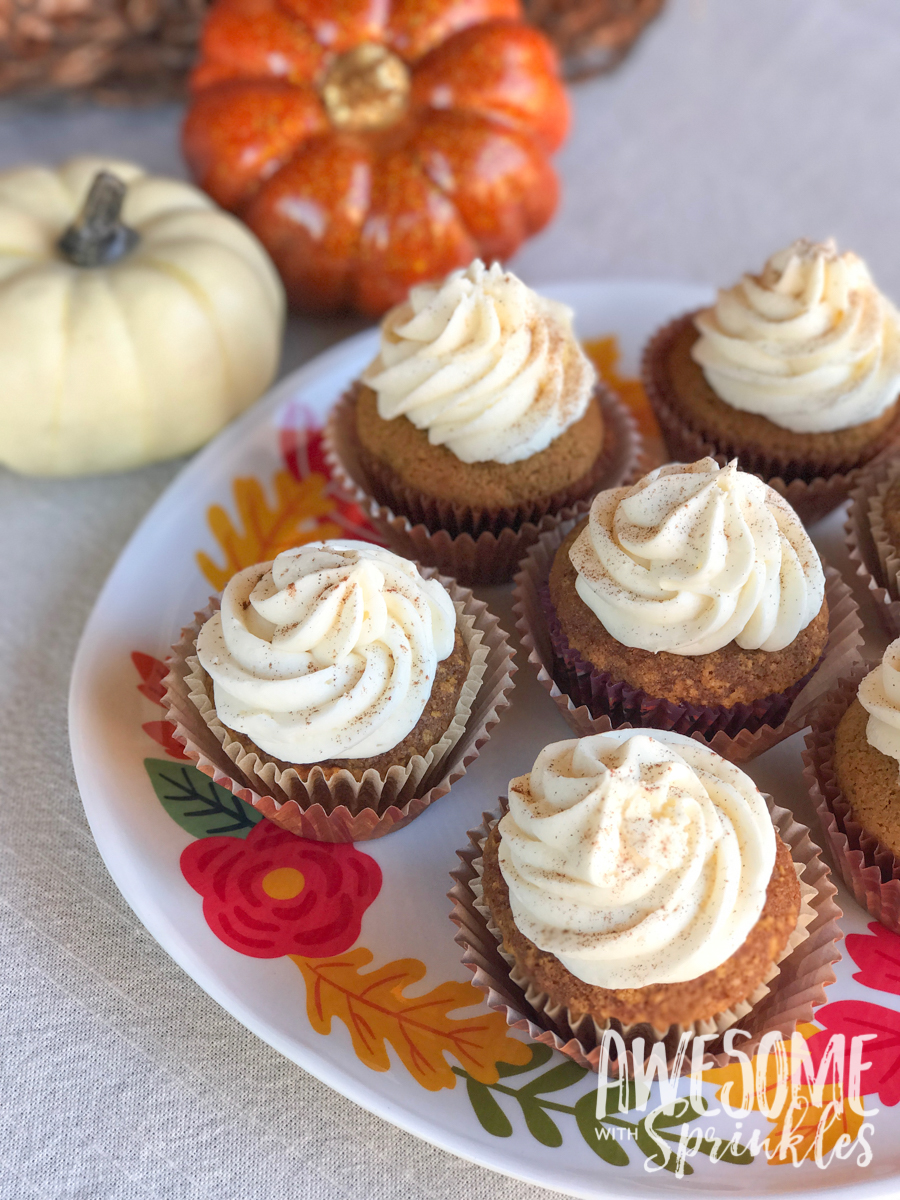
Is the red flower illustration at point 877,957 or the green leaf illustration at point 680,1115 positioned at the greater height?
the green leaf illustration at point 680,1115

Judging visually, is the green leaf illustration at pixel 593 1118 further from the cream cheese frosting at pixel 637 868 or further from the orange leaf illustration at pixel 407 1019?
the cream cheese frosting at pixel 637 868

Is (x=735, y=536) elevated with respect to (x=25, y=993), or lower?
elevated

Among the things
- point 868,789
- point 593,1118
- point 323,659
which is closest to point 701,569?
point 868,789

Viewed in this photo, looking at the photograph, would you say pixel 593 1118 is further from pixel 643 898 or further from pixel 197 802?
pixel 197 802

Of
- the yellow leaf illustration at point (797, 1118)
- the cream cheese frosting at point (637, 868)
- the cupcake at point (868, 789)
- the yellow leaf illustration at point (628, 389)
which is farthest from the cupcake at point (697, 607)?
the yellow leaf illustration at point (628, 389)

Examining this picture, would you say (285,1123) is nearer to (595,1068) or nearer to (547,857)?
(595,1068)

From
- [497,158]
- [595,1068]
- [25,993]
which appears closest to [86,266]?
[497,158]
